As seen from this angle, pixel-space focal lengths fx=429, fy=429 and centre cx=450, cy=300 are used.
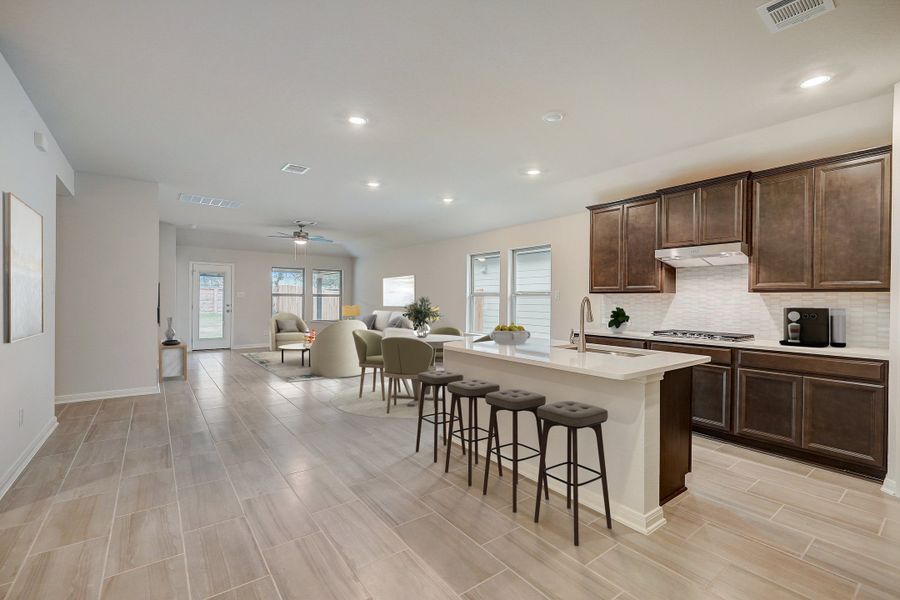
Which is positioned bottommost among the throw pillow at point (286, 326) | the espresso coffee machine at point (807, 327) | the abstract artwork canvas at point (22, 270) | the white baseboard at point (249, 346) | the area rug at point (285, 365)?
the area rug at point (285, 365)

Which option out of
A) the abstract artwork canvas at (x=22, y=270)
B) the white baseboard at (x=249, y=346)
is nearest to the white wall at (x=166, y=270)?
the white baseboard at (x=249, y=346)

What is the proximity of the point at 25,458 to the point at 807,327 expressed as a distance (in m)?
6.23

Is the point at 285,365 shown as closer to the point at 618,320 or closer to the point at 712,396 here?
the point at 618,320

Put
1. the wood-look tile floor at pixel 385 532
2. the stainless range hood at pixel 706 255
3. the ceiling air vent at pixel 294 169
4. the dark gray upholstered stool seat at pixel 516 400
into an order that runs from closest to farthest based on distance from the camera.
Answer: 1. the wood-look tile floor at pixel 385 532
2. the dark gray upholstered stool seat at pixel 516 400
3. the stainless range hood at pixel 706 255
4. the ceiling air vent at pixel 294 169

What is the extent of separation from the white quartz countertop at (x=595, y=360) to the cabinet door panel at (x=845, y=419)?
46.4 inches

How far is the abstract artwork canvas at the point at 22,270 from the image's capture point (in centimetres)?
273

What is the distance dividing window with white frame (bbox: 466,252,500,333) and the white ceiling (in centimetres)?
281

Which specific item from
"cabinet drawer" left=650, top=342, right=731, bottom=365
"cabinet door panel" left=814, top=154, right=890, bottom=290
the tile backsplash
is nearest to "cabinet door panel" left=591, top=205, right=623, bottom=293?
the tile backsplash

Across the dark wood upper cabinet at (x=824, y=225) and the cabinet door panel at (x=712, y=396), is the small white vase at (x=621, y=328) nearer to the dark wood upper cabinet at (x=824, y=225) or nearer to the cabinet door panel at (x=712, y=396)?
the cabinet door panel at (x=712, y=396)

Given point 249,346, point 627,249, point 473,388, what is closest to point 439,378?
point 473,388

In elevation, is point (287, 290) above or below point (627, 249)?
below

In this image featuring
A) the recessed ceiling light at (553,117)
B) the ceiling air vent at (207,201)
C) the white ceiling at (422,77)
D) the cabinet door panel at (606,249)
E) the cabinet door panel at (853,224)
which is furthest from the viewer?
the ceiling air vent at (207,201)

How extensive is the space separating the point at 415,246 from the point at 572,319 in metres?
4.42

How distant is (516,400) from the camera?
2.62 metres
